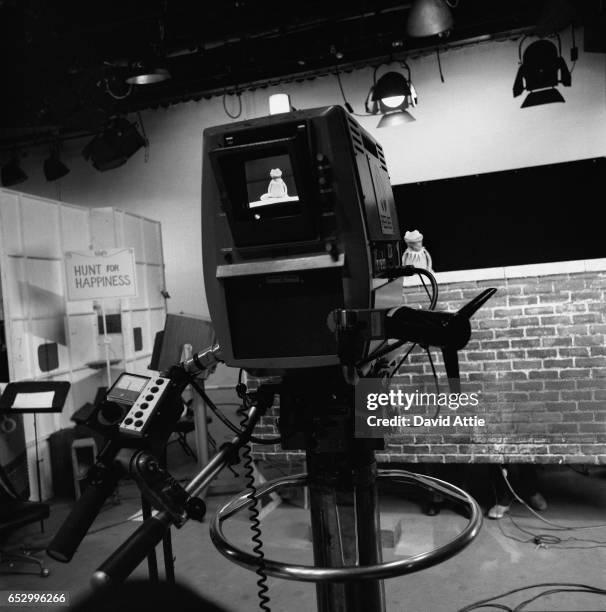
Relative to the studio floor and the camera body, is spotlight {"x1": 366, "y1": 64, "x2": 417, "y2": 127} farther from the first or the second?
the camera body

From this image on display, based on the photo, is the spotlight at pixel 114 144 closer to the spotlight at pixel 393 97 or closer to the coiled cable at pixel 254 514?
the spotlight at pixel 393 97

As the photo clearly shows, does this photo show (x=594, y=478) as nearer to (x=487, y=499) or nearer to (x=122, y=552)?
(x=487, y=499)

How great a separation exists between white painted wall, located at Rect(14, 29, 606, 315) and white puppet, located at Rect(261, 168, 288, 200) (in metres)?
6.46

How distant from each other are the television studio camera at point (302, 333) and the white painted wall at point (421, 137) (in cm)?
640

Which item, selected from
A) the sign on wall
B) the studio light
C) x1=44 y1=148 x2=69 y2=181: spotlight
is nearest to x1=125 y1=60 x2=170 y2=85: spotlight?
the sign on wall

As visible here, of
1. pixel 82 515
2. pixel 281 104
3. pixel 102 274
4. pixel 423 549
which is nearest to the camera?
pixel 82 515

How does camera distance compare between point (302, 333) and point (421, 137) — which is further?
point (421, 137)

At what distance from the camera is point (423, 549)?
10.6 ft

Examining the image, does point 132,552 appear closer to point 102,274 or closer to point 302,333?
point 302,333

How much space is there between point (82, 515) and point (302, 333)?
0.41m

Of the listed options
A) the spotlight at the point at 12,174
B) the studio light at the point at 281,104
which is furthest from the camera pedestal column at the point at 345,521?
the spotlight at the point at 12,174

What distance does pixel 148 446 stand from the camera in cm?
97

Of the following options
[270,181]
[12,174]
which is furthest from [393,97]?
[270,181]

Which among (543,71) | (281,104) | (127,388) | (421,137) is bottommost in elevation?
(127,388)
